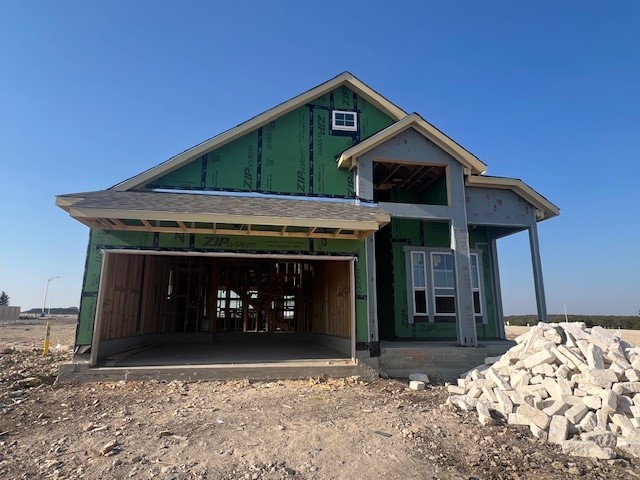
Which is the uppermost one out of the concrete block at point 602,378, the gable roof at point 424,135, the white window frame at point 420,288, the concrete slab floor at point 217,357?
the gable roof at point 424,135

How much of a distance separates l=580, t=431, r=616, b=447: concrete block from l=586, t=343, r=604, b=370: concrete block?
5.08ft

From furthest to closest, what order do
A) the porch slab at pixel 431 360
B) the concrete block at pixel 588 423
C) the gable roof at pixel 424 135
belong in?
the gable roof at pixel 424 135 < the porch slab at pixel 431 360 < the concrete block at pixel 588 423

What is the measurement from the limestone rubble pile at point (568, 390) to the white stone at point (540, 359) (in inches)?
0.7

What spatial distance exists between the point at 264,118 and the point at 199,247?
4.57 metres

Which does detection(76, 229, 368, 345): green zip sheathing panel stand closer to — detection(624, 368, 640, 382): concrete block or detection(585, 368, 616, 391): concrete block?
detection(585, 368, 616, 391): concrete block

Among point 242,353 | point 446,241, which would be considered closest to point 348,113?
point 446,241

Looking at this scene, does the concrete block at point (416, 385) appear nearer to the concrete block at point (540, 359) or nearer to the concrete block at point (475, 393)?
the concrete block at point (475, 393)

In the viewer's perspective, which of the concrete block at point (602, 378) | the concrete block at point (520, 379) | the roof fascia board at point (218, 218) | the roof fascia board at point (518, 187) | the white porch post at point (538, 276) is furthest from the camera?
the roof fascia board at point (518, 187)

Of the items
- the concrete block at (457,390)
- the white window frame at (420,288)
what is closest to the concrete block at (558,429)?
the concrete block at (457,390)

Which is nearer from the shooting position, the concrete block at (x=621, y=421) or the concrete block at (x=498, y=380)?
the concrete block at (x=621, y=421)

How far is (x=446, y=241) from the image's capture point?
1434 centimetres

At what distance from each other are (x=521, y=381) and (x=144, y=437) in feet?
21.2

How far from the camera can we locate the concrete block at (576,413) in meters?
6.07

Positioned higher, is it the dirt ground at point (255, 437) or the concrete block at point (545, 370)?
the concrete block at point (545, 370)
